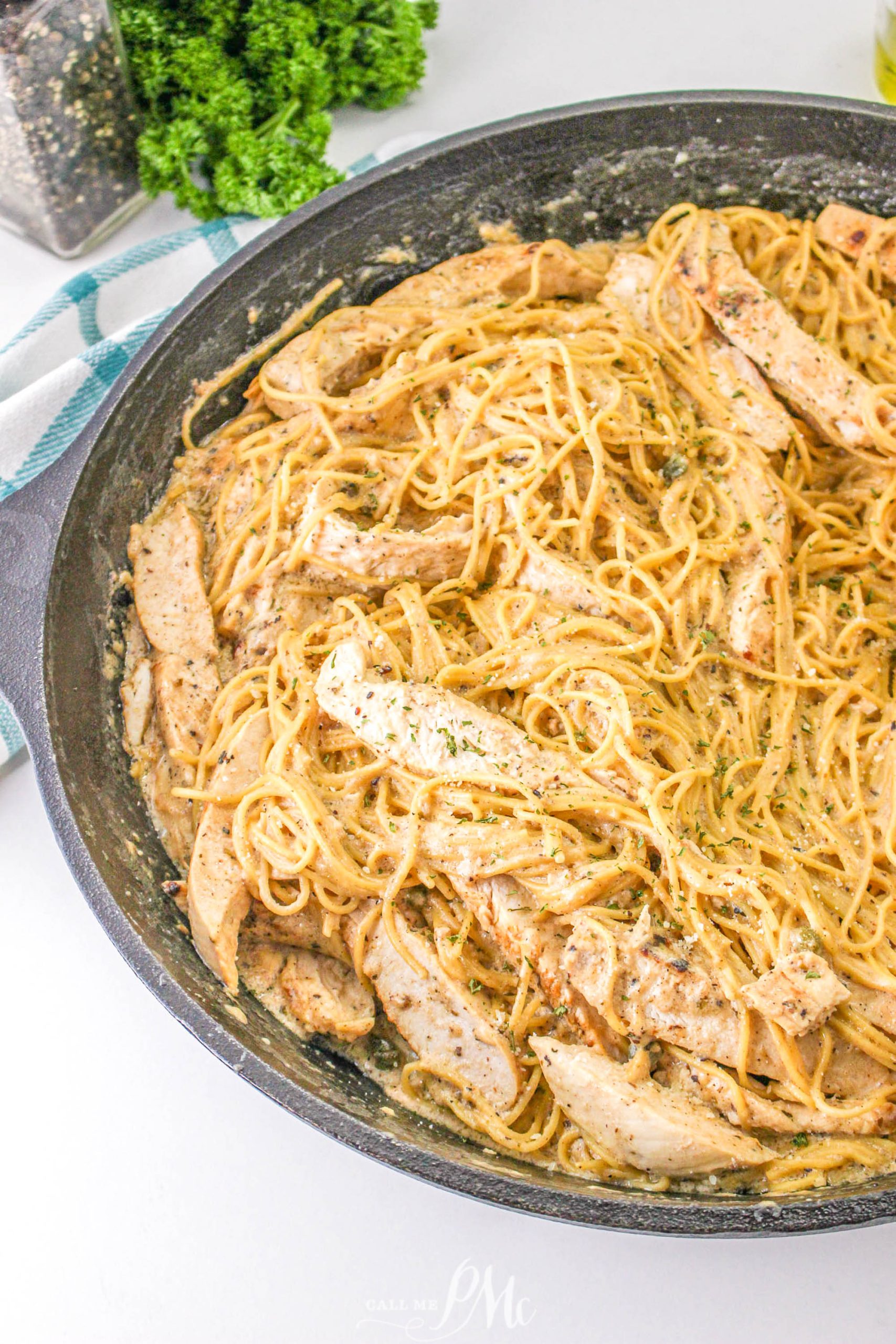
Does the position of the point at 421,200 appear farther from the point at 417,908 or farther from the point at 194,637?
the point at 417,908

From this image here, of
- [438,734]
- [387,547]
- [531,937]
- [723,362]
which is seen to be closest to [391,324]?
[387,547]

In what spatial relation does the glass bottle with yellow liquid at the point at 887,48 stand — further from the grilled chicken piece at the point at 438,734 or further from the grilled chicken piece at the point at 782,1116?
the grilled chicken piece at the point at 782,1116

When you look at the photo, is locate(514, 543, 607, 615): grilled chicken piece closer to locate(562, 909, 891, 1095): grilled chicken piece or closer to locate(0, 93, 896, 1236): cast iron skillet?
locate(562, 909, 891, 1095): grilled chicken piece

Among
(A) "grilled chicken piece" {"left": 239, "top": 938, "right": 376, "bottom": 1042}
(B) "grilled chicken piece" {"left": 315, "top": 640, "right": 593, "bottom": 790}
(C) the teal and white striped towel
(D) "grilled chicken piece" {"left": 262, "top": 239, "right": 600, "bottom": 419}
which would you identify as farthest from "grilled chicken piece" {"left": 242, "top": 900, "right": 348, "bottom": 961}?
(D) "grilled chicken piece" {"left": 262, "top": 239, "right": 600, "bottom": 419}

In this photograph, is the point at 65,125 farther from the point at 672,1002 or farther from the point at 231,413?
the point at 672,1002

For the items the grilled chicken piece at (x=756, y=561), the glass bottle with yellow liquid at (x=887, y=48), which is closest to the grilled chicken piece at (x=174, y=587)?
the grilled chicken piece at (x=756, y=561)

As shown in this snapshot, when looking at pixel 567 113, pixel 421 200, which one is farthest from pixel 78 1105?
pixel 567 113
